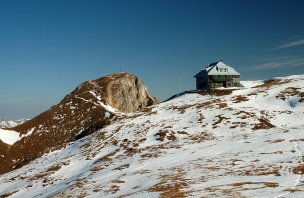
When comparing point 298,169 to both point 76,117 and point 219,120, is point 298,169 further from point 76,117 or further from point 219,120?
point 76,117

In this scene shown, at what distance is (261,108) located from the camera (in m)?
78.4

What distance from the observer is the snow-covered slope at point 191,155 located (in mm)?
35438

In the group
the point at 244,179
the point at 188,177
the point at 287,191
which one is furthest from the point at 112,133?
the point at 287,191

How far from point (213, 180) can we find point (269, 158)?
10937 mm

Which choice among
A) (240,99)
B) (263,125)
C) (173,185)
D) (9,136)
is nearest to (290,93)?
(240,99)

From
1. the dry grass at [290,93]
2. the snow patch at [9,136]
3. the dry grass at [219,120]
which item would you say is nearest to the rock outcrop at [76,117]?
the snow patch at [9,136]

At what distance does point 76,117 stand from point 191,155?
62002mm

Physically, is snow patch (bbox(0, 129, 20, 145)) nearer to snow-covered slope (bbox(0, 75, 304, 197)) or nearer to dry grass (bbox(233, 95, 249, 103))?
snow-covered slope (bbox(0, 75, 304, 197))

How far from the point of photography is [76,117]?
354ft

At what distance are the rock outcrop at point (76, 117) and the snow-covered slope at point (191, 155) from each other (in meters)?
12.1

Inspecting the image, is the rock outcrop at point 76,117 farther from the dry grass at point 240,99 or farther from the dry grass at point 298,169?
the dry grass at point 298,169

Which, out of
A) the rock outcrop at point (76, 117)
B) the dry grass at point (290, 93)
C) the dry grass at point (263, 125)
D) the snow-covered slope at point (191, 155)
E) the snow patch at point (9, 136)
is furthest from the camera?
the snow patch at point (9, 136)

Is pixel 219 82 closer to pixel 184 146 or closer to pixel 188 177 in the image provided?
pixel 184 146

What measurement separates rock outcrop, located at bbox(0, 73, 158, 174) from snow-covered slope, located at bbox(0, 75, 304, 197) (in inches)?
476
